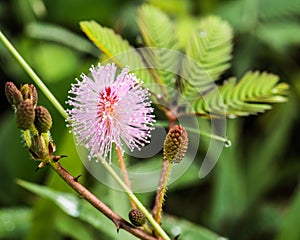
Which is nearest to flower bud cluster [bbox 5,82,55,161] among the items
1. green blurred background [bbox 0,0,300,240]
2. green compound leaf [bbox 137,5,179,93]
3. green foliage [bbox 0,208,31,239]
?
green compound leaf [bbox 137,5,179,93]

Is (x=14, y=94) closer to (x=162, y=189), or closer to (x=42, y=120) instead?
(x=42, y=120)

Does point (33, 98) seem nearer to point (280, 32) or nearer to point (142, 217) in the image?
point (142, 217)

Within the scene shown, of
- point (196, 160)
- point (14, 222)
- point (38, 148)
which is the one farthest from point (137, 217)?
point (196, 160)

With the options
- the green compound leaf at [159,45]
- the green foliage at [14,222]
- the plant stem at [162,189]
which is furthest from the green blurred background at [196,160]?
the plant stem at [162,189]

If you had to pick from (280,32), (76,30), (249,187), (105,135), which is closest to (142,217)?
(105,135)

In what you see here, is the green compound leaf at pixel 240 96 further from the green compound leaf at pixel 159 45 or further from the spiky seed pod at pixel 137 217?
the spiky seed pod at pixel 137 217

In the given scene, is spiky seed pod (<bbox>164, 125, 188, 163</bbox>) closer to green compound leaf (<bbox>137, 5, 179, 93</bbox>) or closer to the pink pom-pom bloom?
the pink pom-pom bloom
